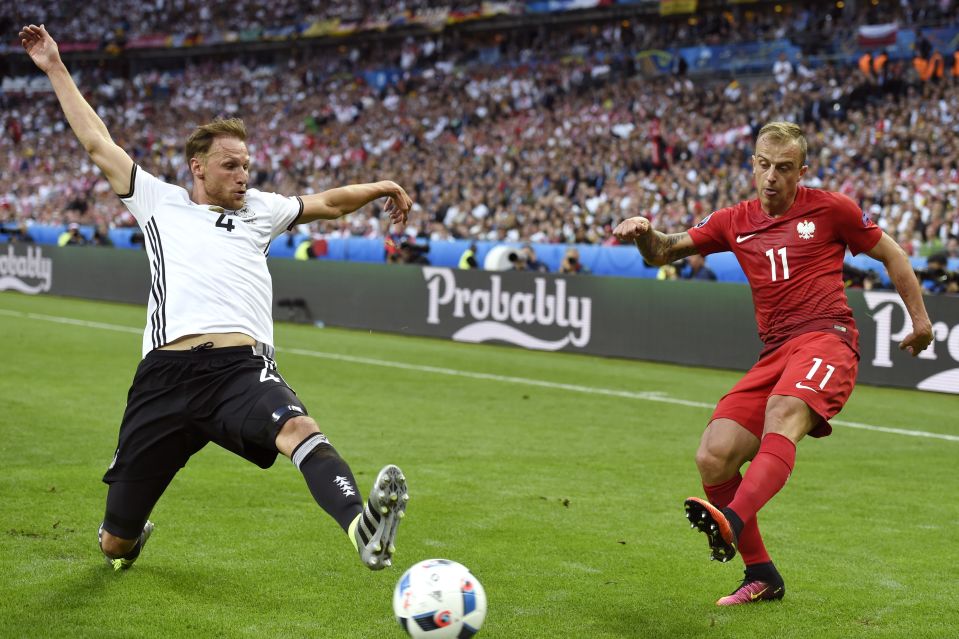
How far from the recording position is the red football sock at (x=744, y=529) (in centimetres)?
554

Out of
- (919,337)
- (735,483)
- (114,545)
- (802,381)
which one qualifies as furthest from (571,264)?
(114,545)

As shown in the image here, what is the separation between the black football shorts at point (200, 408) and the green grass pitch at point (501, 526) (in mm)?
747

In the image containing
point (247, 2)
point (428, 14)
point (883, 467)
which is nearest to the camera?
point (883, 467)

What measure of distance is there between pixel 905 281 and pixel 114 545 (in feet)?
13.2

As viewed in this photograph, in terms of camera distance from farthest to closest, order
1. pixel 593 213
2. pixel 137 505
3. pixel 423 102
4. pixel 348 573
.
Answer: pixel 423 102, pixel 593 213, pixel 348 573, pixel 137 505

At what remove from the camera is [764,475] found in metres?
5.06

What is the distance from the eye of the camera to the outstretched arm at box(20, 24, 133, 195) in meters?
5.24

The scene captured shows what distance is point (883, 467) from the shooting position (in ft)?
32.8

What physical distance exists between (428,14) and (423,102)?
17.7 feet

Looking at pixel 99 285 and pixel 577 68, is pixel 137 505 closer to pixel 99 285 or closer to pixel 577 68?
pixel 99 285

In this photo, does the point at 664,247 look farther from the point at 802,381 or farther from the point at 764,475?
the point at 764,475

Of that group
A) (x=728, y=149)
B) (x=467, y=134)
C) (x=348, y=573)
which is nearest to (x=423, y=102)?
(x=467, y=134)

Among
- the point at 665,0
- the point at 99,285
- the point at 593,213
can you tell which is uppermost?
the point at 665,0

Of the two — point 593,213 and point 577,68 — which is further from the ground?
point 577,68
